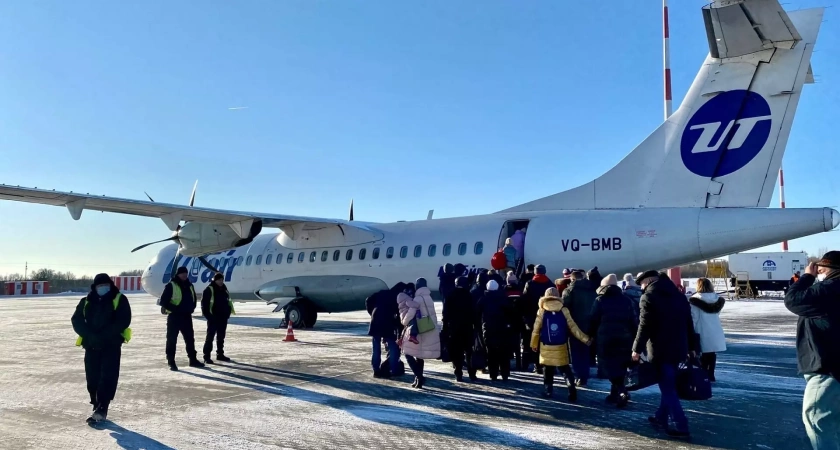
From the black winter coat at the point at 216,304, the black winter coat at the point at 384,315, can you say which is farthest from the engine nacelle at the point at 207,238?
the black winter coat at the point at 384,315

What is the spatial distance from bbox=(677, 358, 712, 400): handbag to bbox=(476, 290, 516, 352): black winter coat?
9.39 ft

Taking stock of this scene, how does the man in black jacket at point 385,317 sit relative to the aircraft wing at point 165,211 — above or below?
below

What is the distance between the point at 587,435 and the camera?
5.98m

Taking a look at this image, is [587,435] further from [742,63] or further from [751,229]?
[742,63]

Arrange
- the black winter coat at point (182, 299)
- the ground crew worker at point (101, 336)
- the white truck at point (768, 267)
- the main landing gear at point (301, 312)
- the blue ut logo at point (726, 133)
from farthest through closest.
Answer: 1. the white truck at point (768, 267)
2. the main landing gear at point (301, 312)
3. the blue ut logo at point (726, 133)
4. the black winter coat at point (182, 299)
5. the ground crew worker at point (101, 336)

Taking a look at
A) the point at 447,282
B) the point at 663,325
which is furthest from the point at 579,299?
the point at 447,282

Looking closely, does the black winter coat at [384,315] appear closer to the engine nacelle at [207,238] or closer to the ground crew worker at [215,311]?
the ground crew worker at [215,311]

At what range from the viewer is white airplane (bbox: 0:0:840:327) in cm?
1098

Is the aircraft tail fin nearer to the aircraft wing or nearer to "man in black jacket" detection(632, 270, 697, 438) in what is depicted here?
"man in black jacket" detection(632, 270, 697, 438)

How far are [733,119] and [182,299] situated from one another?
35.4ft

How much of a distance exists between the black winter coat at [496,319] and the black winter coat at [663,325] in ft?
8.97

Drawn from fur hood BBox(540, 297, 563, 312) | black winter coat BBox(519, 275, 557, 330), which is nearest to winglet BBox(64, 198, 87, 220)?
black winter coat BBox(519, 275, 557, 330)

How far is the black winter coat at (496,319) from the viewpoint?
8.54m

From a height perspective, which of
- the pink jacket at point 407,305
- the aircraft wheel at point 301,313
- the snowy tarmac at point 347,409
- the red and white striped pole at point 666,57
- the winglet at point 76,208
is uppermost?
the red and white striped pole at point 666,57
